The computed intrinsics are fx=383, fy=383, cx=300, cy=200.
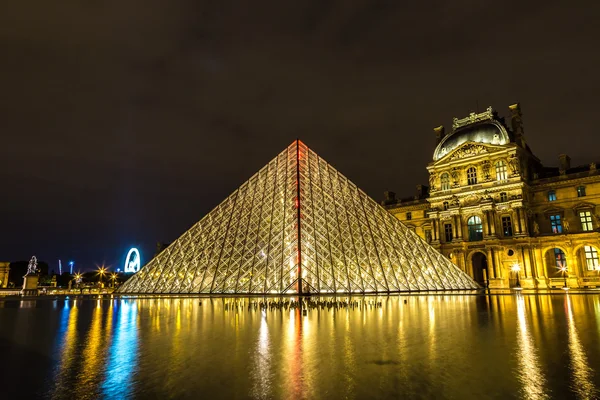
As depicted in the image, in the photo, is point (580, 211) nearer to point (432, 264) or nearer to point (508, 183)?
point (508, 183)

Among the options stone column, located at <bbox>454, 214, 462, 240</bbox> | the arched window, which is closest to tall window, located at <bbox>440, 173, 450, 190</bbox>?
stone column, located at <bbox>454, 214, 462, 240</bbox>

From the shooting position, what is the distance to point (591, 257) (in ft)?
105

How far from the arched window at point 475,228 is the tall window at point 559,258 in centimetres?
612

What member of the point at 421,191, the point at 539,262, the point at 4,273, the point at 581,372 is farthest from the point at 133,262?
the point at 581,372

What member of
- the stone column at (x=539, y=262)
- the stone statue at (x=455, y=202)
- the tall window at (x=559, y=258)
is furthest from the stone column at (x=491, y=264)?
the stone statue at (x=455, y=202)

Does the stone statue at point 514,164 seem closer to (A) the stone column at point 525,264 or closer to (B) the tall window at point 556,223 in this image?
(B) the tall window at point 556,223

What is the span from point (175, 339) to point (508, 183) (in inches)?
1383

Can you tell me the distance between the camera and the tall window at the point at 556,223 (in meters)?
34.6

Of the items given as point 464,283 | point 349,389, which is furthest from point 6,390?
point 464,283

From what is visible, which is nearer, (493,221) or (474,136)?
(493,221)

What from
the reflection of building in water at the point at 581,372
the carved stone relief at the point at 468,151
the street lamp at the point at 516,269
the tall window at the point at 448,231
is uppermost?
the carved stone relief at the point at 468,151

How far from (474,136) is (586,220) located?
12.3 meters

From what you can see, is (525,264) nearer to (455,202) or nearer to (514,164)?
(455,202)

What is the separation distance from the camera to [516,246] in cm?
3412
